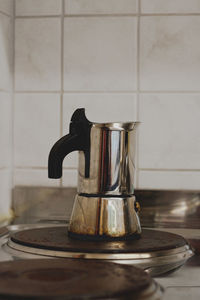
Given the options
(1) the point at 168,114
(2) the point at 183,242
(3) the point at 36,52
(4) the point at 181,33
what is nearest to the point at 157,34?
(4) the point at 181,33

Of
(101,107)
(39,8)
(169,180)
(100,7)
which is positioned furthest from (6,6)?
(169,180)

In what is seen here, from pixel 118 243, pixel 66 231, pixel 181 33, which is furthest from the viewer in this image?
pixel 181 33

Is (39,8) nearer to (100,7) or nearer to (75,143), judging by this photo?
(100,7)

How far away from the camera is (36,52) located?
1186 mm

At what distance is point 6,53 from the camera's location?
1152mm

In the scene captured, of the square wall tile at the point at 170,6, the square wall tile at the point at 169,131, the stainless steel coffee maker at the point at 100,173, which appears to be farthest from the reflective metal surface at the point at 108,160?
the square wall tile at the point at 170,6

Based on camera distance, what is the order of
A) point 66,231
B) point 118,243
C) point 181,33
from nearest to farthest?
1. point 118,243
2. point 66,231
3. point 181,33

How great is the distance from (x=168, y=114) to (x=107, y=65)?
0.19 m

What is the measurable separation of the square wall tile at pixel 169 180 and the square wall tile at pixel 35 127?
0.24m

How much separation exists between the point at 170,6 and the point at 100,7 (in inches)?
6.6

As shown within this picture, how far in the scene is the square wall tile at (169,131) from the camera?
114cm

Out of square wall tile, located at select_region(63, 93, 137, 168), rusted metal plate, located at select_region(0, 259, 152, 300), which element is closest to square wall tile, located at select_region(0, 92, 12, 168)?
square wall tile, located at select_region(63, 93, 137, 168)

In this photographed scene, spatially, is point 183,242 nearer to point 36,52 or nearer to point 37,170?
point 37,170

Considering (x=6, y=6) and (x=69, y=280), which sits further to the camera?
(x=6, y=6)
